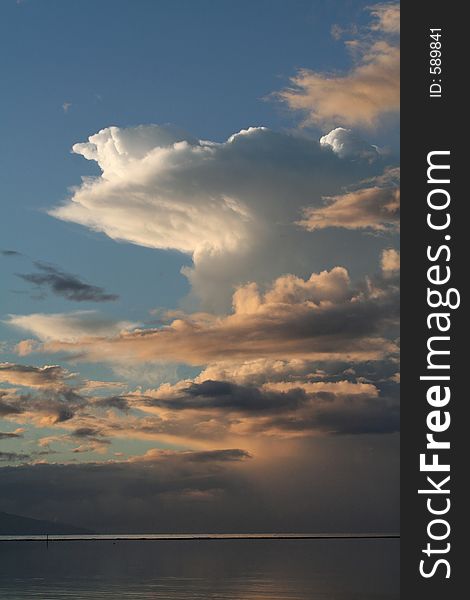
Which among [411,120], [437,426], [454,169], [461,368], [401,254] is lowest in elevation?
[437,426]

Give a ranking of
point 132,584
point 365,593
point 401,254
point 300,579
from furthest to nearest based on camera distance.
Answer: point 300,579 < point 132,584 < point 365,593 < point 401,254

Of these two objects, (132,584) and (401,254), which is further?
(132,584)

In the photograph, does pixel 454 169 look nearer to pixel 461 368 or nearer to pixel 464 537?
pixel 461 368

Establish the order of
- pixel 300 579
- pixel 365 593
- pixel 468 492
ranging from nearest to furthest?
pixel 468 492
pixel 365 593
pixel 300 579

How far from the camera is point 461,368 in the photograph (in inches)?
2117

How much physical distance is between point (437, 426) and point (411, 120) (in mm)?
20549

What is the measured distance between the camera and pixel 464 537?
177ft

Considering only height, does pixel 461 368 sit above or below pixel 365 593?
above

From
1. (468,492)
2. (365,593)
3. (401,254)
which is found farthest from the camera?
(365,593)

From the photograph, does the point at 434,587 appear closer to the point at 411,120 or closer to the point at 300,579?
the point at 411,120

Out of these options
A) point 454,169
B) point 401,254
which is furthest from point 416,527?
point 454,169

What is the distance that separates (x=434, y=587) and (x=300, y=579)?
82.9m

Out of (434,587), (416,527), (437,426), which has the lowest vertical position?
(434,587)

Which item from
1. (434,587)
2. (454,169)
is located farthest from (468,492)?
(454,169)
